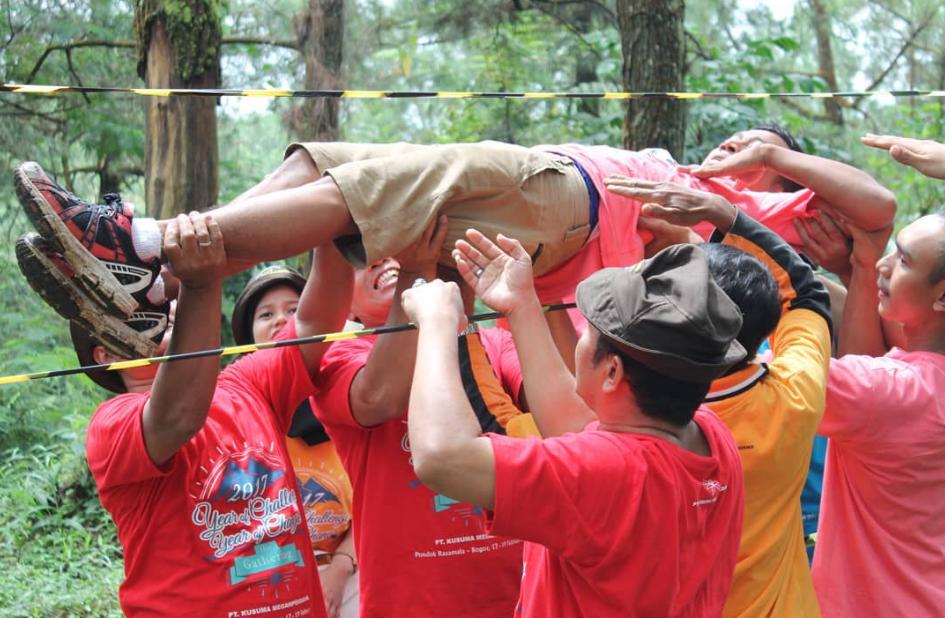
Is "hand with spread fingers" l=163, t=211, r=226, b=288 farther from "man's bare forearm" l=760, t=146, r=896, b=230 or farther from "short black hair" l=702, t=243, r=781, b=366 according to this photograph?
"man's bare forearm" l=760, t=146, r=896, b=230

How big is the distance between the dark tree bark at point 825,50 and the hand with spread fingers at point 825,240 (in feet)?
28.7

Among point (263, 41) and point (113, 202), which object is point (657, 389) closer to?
point (113, 202)

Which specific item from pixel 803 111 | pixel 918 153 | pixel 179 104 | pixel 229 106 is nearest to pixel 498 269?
pixel 918 153

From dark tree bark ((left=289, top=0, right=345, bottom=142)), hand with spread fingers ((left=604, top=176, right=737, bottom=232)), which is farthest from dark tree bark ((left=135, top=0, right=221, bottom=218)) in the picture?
hand with spread fingers ((left=604, top=176, right=737, bottom=232))

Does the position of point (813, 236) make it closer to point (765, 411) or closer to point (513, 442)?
point (765, 411)

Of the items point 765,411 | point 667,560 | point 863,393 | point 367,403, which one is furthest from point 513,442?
point 863,393

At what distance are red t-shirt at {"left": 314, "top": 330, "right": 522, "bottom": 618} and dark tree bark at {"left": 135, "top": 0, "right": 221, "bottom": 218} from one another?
8.32 feet

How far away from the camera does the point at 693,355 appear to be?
1.87 metres

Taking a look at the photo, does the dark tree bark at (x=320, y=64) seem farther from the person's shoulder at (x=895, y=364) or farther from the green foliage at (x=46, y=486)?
the person's shoulder at (x=895, y=364)

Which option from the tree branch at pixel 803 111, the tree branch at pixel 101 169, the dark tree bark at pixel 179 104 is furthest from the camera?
the tree branch at pixel 803 111

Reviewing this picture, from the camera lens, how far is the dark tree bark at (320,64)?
23.8 feet

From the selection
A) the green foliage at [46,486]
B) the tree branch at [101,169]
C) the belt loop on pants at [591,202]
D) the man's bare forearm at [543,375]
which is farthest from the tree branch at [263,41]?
the man's bare forearm at [543,375]

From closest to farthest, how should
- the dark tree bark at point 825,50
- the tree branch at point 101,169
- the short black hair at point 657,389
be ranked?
the short black hair at point 657,389 < the tree branch at point 101,169 < the dark tree bark at point 825,50

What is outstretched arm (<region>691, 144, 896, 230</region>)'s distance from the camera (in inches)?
114
